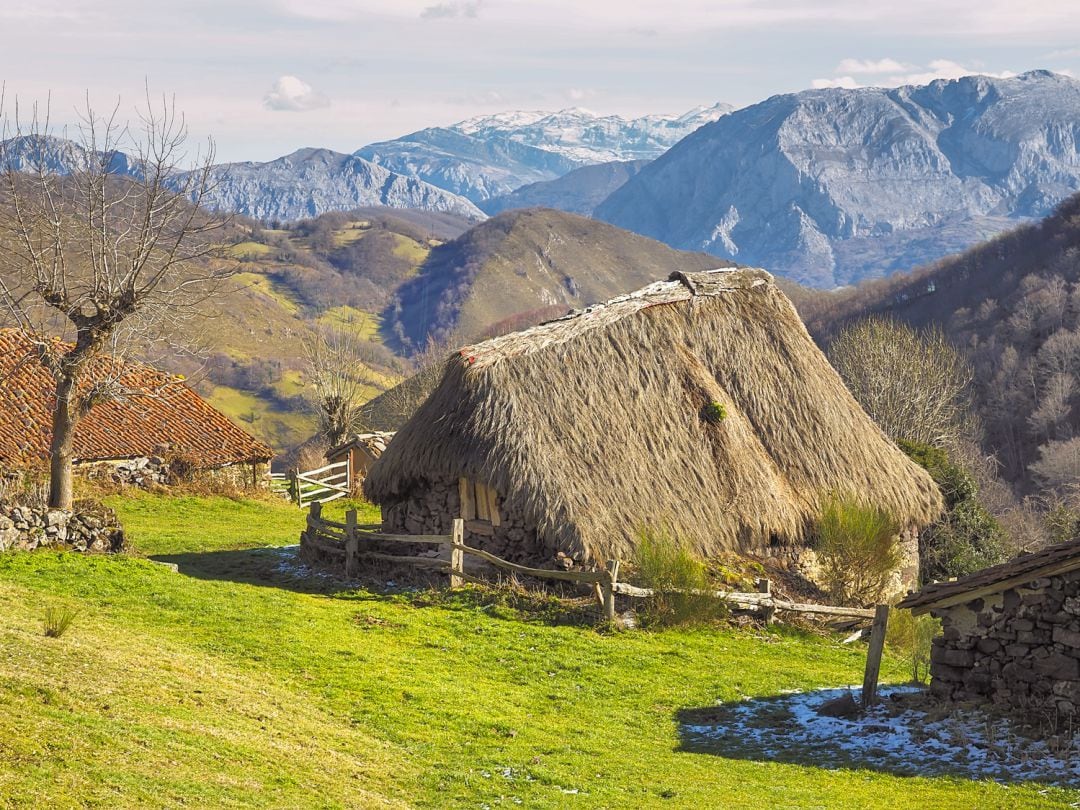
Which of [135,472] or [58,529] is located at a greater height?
[135,472]

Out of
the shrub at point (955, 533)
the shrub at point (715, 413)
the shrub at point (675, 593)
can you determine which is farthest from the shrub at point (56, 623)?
the shrub at point (955, 533)

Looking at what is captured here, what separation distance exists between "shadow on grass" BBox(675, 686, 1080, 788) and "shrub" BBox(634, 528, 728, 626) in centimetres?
349

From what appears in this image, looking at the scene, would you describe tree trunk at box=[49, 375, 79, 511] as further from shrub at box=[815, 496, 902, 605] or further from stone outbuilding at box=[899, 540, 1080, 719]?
stone outbuilding at box=[899, 540, 1080, 719]

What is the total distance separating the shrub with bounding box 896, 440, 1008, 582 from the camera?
25.0 meters

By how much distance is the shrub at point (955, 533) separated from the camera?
25000 mm

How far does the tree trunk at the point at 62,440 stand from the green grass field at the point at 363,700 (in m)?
2.76

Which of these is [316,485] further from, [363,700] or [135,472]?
[363,700]

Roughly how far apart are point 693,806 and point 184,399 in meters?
27.4

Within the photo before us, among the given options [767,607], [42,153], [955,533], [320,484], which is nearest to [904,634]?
[767,607]

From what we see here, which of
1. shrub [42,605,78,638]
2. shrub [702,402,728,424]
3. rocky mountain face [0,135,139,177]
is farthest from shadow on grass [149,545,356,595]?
rocky mountain face [0,135,139,177]

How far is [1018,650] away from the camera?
12078mm

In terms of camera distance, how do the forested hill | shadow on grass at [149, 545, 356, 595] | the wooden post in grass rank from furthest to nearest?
the forested hill
shadow on grass at [149, 545, 356, 595]
the wooden post in grass

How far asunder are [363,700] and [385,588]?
6.49m

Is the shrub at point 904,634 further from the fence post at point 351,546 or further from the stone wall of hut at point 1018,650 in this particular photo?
the fence post at point 351,546
